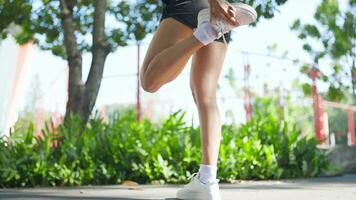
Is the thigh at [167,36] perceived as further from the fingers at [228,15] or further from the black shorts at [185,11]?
the fingers at [228,15]

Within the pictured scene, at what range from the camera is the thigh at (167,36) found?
8.02 feet

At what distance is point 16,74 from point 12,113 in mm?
914

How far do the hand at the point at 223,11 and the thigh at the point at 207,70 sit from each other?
22 centimetres

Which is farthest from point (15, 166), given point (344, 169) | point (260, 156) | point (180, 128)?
point (344, 169)

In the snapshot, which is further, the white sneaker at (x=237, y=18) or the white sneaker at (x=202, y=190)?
the white sneaker at (x=202, y=190)

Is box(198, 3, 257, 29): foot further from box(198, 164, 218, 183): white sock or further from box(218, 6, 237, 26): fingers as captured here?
box(198, 164, 218, 183): white sock

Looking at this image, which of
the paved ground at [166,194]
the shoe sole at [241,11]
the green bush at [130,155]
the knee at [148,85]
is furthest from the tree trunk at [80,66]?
the shoe sole at [241,11]

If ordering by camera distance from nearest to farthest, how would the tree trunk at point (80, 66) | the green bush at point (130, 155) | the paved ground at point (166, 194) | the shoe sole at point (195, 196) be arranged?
1. the shoe sole at point (195, 196)
2. the paved ground at point (166, 194)
3. the green bush at point (130, 155)
4. the tree trunk at point (80, 66)

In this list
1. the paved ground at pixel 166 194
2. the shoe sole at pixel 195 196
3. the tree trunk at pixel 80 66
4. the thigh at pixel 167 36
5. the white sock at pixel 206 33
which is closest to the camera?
the white sock at pixel 206 33

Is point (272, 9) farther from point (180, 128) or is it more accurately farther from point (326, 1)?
point (326, 1)

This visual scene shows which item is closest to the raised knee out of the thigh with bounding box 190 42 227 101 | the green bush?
the thigh with bounding box 190 42 227 101

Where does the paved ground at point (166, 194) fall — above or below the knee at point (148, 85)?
below

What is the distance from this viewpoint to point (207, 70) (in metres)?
2.43

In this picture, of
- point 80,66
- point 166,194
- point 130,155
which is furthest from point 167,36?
point 80,66
